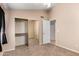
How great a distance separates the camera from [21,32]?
1.90 m

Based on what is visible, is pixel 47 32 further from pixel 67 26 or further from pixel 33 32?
pixel 67 26

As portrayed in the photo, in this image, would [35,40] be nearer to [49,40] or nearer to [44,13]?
[49,40]

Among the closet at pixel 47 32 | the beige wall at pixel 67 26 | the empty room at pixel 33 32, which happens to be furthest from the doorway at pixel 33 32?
the beige wall at pixel 67 26

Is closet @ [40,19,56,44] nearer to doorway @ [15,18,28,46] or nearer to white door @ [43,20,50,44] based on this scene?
white door @ [43,20,50,44]

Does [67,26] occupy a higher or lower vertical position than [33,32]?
higher

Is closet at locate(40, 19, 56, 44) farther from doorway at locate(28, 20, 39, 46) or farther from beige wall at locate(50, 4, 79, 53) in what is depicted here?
beige wall at locate(50, 4, 79, 53)

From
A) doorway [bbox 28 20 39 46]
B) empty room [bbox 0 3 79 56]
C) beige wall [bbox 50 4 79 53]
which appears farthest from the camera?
beige wall [bbox 50 4 79 53]

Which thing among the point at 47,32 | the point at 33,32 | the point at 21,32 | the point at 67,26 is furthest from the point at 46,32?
the point at 67,26

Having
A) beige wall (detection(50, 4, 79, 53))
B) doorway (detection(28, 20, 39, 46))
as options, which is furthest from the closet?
beige wall (detection(50, 4, 79, 53))

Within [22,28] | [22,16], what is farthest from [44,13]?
[22,28]

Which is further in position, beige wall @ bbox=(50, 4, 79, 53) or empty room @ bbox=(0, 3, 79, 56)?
beige wall @ bbox=(50, 4, 79, 53)

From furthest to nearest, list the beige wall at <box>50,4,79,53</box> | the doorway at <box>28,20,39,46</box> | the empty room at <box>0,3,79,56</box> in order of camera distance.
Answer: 1. the beige wall at <box>50,4,79,53</box>
2. the doorway at <box>28,20,39,46</box>
3. the empty room at <box>0,3,79,56</box>

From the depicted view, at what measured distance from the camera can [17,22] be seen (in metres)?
1.83

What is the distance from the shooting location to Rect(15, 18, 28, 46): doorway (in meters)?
1.82
